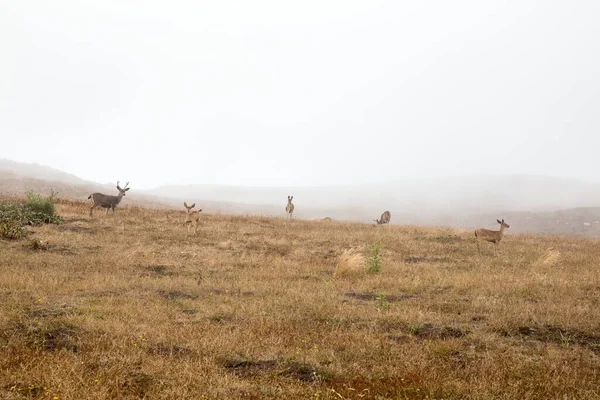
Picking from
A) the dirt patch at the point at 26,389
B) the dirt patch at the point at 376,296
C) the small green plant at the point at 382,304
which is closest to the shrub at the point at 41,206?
the dirt patch at the point at 376,296

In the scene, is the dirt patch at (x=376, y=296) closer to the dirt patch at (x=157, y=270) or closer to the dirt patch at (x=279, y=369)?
the dirt patch at (x=279, y=369)

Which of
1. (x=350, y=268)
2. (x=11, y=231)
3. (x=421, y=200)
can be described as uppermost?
(x=421, y=200)

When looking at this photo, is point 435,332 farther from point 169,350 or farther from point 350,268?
point 350,268

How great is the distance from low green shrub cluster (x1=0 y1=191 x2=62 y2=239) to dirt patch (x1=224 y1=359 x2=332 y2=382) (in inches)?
565

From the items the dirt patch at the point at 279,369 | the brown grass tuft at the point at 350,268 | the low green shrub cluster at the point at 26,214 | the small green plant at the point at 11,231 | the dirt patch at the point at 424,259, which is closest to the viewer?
the dirt patch at the point at 279,369

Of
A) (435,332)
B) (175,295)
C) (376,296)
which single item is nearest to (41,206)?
(175,295)

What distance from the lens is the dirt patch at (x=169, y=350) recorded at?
22.6 feet

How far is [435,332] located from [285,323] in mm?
2876

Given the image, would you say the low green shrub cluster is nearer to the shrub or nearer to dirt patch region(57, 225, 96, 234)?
the shrub

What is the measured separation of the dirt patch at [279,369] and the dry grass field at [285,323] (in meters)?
0.03

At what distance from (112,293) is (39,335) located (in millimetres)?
3419

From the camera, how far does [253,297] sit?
11016 mm

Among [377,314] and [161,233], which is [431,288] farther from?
[161,233]

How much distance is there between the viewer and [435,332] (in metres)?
8.45
